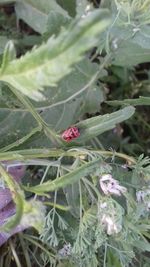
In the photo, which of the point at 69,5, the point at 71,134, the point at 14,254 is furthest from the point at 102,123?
the point at 69,5

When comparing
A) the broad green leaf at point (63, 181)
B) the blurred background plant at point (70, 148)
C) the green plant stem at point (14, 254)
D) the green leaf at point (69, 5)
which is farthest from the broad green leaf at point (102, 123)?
the green leaf at point (69, 5)

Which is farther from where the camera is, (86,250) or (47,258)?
(47,258)

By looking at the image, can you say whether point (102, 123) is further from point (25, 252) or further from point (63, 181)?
point (25, 252)

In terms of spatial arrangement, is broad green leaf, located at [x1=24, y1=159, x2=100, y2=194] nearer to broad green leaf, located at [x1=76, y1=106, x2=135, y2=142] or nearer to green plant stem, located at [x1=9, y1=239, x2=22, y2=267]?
broad green leaf, located at [x1=76, y1=106, x2=135, y2=142]

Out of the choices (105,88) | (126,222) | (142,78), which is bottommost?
(142,78)

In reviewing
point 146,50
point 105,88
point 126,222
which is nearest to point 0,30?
point 105,88

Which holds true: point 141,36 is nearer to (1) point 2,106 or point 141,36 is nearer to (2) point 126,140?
(1) point 2,106

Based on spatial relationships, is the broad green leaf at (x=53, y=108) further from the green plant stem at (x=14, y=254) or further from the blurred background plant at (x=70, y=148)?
the green plant stem at (x=14, y=254)

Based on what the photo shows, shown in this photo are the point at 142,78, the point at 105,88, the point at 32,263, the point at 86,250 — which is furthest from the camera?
the point at 142,78
